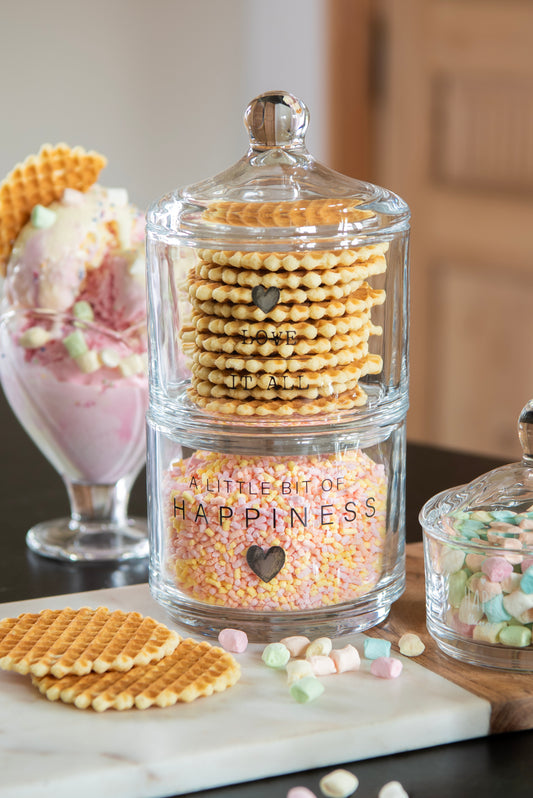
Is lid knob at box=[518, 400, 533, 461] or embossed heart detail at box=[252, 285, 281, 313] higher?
embossed heart detail at box=[252, 285, 281, 313]

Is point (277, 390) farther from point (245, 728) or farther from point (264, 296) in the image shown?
point (245, 728)

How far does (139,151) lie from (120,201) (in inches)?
72.9

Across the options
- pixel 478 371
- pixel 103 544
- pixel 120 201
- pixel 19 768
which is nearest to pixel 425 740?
pixel 19 768

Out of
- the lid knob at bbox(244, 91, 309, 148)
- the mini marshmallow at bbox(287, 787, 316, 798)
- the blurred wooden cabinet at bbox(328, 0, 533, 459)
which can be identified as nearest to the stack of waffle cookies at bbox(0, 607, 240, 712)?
the mini marshmallow at bbox(287, 787, 316, 798)

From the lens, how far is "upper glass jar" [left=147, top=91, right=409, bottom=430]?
2.40 ft

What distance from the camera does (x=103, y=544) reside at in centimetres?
102

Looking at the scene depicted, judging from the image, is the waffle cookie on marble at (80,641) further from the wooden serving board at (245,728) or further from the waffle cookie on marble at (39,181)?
the waffle cookie on marble at (39,181)

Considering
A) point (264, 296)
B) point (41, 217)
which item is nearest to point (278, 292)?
point (264, 296)

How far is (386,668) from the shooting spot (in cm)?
71

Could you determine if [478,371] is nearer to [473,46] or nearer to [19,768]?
[473,46]

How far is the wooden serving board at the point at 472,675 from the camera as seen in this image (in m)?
0.67

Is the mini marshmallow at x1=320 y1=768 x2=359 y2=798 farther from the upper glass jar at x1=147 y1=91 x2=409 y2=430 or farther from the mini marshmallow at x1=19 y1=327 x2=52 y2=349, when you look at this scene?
the mini marshmallow at x1=19 y1=327 x2=52 y2=349

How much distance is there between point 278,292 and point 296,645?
0.76 ft

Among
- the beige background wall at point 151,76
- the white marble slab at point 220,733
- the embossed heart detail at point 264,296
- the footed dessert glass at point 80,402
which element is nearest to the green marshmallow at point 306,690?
the white marble slab at point 220,733
